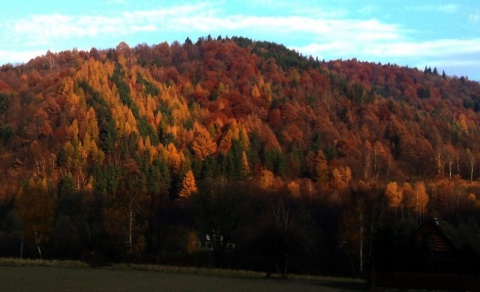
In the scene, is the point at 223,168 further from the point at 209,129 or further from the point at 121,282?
the point at 121,282

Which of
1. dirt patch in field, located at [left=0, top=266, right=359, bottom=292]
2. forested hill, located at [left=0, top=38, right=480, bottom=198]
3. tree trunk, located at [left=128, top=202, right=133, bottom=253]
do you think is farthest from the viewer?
forested hill, located at [left=0, top=38, right=480, bottom=198]

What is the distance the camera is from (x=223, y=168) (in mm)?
130250

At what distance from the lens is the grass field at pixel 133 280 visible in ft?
130

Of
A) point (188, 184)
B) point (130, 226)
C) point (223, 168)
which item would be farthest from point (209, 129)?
point (130, 226)

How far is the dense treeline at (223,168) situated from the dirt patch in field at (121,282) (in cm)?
783

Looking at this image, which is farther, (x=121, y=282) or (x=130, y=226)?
(x=130, y=226)

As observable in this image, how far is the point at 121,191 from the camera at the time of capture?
77.9 m

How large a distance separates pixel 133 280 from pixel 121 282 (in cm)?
228

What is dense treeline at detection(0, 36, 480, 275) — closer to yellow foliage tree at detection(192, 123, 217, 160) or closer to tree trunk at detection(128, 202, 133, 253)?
tree trunk at detection(128, 202, 133, 253)

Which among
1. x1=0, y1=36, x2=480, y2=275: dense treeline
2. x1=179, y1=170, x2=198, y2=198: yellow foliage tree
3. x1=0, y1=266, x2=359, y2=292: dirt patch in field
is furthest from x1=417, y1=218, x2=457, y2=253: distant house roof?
x1=179, y1=170, x2=198, y2=198: yellow foliage tree

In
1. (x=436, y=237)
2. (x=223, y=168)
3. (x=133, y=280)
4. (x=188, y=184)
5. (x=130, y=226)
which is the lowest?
(x=133, y=280)

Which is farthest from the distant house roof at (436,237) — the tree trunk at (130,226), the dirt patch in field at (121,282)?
the tree trunk at (130,226)

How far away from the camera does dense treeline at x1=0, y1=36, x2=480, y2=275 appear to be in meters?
67.9

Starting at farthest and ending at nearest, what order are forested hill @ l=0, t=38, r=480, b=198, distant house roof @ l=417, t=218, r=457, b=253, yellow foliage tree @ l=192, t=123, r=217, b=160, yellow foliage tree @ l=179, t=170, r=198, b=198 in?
yellow foliage tree @ l=192, t=123, r=217, b=160 < forested hill @ l=0, t=38, r=480, b=198 < yellow foliage tree @ l=179, t=170, r=198, b=198 < distant house roof @ l=417, t=218, r=457, b=253
